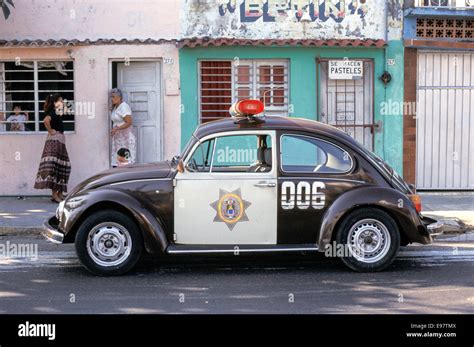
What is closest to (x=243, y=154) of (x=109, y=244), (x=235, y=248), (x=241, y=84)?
(x=235, y=248)

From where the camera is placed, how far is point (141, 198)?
8.45 m

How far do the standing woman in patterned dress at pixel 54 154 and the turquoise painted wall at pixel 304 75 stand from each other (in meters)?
2.26

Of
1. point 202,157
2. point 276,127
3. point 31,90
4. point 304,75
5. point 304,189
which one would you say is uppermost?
point 304,75

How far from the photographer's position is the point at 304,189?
848 cm

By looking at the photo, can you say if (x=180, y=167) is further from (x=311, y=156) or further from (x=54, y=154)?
(x=54, y=154)

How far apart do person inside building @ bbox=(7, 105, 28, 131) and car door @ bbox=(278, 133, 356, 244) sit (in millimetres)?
7597

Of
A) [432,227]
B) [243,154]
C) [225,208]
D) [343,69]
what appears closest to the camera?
[225,208]

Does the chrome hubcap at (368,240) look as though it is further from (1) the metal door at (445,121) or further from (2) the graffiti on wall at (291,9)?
(2) the graffiti on wall at (291,9)

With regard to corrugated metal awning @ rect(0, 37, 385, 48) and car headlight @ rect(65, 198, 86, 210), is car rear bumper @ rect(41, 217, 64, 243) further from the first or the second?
corrugated metal awning @ rect(0, 37, 385, 48)

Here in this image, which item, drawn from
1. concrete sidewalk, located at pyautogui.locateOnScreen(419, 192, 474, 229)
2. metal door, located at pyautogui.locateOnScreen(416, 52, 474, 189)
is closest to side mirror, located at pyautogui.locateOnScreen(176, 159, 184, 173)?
concrete sidewalk, located at pyautogui.locateOnScreen(419, 192, 474, 229)

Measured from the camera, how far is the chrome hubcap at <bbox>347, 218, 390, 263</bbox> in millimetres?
8484

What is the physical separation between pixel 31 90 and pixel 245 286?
8217mm

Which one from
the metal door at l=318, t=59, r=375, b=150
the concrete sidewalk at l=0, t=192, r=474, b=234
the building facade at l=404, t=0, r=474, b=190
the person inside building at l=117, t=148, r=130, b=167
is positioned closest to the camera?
the concrete sidewalk at l=0, t=192, r=474, b=234
